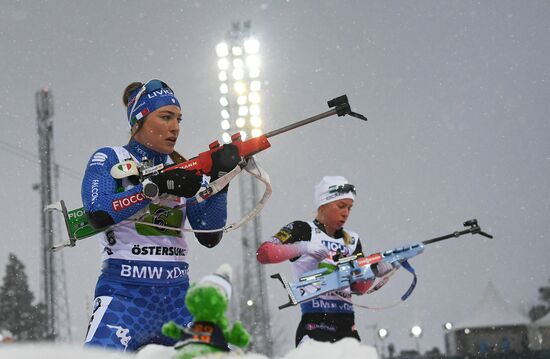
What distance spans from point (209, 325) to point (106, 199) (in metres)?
1.83

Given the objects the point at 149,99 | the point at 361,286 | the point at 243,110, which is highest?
the point at 243,110

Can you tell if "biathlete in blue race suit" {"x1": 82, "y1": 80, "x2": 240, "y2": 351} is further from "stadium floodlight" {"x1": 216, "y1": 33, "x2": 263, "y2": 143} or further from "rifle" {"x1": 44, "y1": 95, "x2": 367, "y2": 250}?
"stadium floodlight" {"x1": 216, "y1": 33, "x2": 263, "y2": 143}

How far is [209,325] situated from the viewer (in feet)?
5.94

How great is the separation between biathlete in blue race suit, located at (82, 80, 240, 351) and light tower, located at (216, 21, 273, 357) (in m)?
12.2

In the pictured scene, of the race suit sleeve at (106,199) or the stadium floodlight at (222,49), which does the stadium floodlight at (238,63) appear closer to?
the stadium floodlight at (222,49)

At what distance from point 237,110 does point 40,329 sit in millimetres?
24631

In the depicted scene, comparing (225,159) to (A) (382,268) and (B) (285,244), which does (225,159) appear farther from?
(A) (382,268)

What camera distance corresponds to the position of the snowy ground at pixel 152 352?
1.39 meters

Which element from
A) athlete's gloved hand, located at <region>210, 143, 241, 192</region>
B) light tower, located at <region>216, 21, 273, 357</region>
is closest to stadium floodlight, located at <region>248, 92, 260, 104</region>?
light tower, located at <region>216, 21, 273, 357</region>

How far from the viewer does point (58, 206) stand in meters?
3.85

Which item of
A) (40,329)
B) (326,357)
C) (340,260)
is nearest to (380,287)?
(340,260)

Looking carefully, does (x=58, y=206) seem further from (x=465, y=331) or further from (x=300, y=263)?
(x=465, y=331)

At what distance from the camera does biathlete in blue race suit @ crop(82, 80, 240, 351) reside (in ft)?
11.1

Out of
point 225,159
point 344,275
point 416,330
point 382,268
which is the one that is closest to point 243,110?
point 416,330
